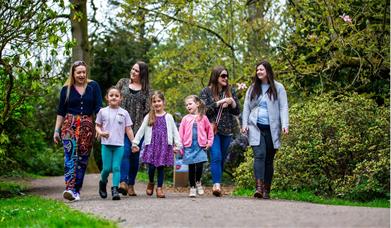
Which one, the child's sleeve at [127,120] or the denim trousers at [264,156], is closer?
the denim trousers at [264,156]

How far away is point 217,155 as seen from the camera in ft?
33.0

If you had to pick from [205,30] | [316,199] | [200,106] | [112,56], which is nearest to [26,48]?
[200,106]

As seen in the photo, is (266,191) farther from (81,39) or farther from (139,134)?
(81,39)

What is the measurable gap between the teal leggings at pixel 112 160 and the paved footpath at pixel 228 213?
0.52m

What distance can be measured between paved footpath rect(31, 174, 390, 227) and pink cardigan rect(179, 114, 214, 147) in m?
1.16

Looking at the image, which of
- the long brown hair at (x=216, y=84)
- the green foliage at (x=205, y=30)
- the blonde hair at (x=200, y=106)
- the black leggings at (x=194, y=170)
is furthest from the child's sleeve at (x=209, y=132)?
the green foliage at (x=205, y=30)

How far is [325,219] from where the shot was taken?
21.7 ft

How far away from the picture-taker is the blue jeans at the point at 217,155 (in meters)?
9.99

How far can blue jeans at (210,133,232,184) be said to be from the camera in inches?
393

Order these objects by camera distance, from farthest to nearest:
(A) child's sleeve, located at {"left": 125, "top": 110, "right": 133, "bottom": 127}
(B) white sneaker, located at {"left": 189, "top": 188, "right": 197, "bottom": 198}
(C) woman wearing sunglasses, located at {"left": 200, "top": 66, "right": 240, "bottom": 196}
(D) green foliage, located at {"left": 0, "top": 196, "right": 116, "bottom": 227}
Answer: (C) woman wearing sunglasses, located at {"left": 200, "top": 66, "right": 240, "bottom": 196}, (A) child's sleeve, located at {"left": 125, "top": 110, "right": 133, "bottom": 127}, (B) white sneaker, located at {"left": 189, "top": 188, "right": 197, "bottom": 198}, (D) green foliage, located at {"left": 0, "top": 196, "right": 116, "bottom": 227}

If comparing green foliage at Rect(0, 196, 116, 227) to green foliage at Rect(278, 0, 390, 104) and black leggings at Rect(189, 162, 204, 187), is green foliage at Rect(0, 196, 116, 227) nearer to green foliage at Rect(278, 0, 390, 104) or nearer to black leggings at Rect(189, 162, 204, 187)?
black leggings at Rect(189, 162, 204, 187)

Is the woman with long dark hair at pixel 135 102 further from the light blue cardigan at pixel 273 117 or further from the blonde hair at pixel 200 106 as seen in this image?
the light blue cardigan at pixel 273 117

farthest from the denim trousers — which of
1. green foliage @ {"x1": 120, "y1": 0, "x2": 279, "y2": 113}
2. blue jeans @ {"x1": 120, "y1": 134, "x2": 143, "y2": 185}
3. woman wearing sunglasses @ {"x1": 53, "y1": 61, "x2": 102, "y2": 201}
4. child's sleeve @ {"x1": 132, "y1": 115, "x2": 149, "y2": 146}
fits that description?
green foliage @ {"x1": 120, "y1": 0, "x2": 279, "y2": 113}

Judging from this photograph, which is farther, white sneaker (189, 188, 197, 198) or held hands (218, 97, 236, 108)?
held hands (218, 97, 236, 108)
